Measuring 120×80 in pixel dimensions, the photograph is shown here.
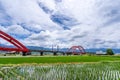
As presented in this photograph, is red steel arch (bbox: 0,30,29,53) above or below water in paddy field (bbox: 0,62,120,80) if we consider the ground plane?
above

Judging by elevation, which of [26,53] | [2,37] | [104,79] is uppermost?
[2,37]

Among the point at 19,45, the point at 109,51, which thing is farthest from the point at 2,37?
the point at 109,51

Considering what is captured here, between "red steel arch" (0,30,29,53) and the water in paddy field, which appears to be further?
"red steel arch" (0,30,29,53)

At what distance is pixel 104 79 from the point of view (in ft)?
43.2

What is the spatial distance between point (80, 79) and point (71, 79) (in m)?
0.51

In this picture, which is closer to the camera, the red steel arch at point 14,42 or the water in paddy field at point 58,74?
the water in paddy field at point 58,74

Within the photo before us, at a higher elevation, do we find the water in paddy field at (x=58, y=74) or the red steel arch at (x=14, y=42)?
the red steel arch at (x=14, y=42)

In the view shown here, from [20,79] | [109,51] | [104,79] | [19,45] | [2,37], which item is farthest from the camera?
[109,51]

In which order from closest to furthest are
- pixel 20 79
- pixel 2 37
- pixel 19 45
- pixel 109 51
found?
1. pixel 20 79
2. pixel 2 37
3. pixel 19 45
4. pixel 109 51

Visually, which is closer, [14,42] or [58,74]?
[58,74]

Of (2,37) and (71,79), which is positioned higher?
(2,37)

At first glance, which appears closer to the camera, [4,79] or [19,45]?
[4,79]

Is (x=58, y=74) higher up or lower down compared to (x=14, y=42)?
lower down

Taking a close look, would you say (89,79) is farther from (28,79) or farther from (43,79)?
(28,79)
